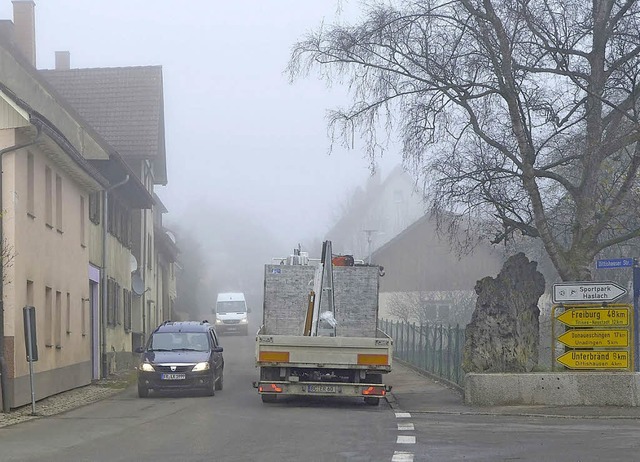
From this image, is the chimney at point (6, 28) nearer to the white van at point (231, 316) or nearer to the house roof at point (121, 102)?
the house roof at point (121, 102)

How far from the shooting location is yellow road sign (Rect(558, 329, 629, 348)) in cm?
2044

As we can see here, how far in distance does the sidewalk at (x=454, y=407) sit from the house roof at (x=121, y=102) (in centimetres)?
1851

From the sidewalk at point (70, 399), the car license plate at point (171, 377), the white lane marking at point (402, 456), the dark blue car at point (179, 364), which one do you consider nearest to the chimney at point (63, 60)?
the sidewalk at point (70, 399)

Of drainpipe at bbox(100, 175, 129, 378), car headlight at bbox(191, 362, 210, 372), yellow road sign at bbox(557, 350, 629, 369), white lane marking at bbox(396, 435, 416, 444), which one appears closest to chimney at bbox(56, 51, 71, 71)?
drainpipe at bbox(100, 175, 129, 378)

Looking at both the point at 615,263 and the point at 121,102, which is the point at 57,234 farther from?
the point at 121,102

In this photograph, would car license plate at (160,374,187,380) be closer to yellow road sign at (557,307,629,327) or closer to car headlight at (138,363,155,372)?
car headlight at (138,363,155,372)

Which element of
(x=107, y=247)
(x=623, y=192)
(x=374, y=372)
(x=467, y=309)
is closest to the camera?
(x=374, y=372)

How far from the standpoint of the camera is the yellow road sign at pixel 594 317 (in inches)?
811

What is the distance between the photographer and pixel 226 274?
13212cm

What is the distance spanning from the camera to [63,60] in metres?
51.2

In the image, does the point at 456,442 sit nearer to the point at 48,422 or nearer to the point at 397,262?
the point at 48,422

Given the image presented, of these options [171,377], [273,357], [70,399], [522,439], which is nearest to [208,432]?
[522,439]

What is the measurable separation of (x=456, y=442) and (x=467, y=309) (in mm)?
30862

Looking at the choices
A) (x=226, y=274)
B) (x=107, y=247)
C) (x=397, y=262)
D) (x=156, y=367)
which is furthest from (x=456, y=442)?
(x=226, y=274)
